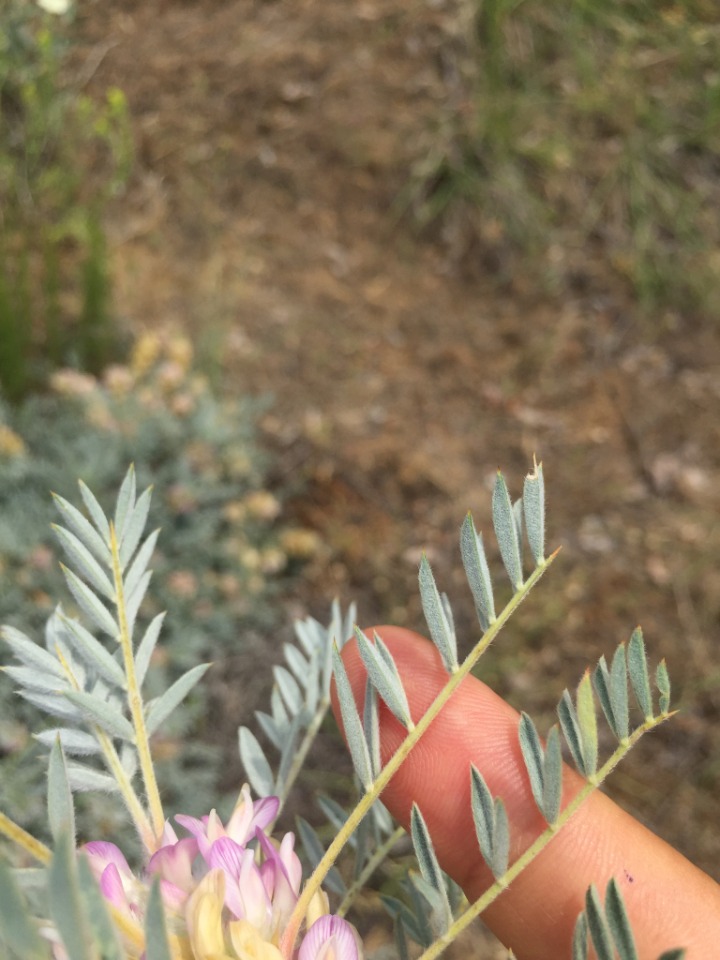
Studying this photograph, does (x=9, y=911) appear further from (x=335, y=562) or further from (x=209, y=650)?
(x=335, y=562)

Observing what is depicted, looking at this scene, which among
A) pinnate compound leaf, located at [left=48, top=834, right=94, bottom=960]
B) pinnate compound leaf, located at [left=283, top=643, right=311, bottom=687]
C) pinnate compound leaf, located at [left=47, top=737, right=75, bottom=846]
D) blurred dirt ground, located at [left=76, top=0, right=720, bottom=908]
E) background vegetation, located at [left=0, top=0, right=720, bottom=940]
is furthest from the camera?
blurred dirt ground, located at [left=76, top=0, right=720, bottom=908]

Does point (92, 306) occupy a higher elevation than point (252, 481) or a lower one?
higher

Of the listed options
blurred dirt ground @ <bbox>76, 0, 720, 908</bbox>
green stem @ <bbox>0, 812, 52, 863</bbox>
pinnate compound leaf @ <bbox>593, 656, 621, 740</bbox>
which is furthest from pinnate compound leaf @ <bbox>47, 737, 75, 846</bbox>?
blurred dirt ground @ <bbox>76, 0, 720, 908</bbox>

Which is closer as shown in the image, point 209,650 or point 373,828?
point 373,828

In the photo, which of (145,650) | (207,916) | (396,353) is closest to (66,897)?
(207,916)

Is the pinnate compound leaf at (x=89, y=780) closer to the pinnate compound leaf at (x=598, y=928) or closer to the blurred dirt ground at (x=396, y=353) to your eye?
the pinnate compound leaf at (x=598, y=928)

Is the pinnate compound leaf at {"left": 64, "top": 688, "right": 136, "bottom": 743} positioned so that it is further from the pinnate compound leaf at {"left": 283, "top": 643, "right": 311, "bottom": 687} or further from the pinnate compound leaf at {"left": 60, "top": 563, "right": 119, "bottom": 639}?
the pinnate compound leaf at {"left": 283, "top": 643, "right": 311, "bottom": 687}

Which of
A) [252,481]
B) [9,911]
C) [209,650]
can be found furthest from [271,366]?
[9,911]
